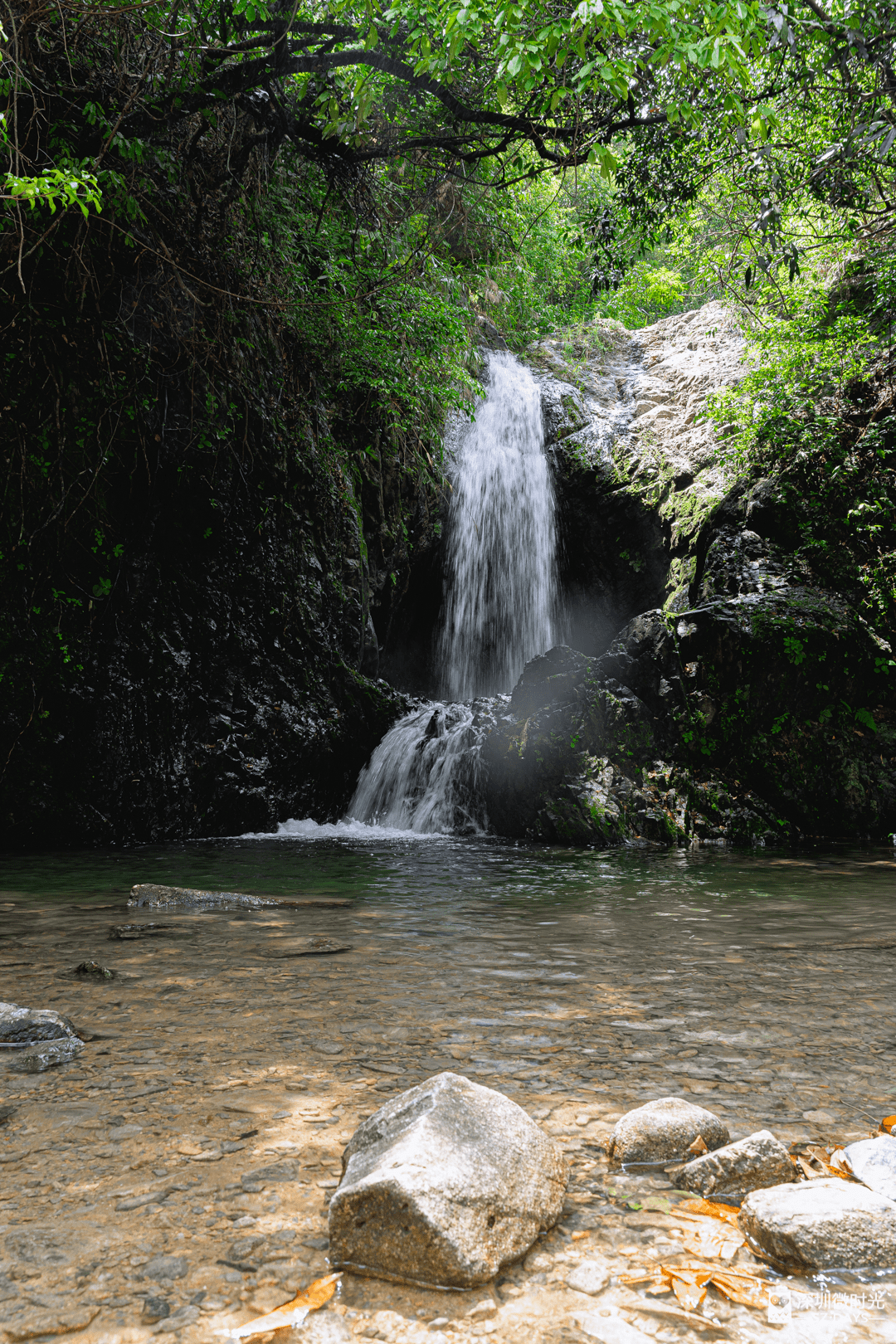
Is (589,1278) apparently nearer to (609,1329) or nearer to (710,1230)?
(609,1329)

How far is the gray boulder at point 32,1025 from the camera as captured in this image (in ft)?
8.76

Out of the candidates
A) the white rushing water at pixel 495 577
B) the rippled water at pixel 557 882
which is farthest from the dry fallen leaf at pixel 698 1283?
the white rushing water at pixel 495 577

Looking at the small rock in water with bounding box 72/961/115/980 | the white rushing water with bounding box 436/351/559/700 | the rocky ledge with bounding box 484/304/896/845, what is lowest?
the small rock in water with bounding box 72/961/115/980

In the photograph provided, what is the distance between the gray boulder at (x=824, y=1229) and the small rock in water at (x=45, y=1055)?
6.87ft

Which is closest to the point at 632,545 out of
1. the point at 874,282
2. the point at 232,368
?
the point at 874,282

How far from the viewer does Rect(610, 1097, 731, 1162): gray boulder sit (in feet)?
6.29

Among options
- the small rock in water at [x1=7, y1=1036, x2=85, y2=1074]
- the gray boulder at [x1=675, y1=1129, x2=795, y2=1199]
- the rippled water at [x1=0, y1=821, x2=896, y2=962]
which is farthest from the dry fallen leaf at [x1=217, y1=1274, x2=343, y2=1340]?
the rippled water at [x1=0, y1=821, x2=896, y2=962]

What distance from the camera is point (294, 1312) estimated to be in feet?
4.61

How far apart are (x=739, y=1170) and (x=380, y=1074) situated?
3.73ft

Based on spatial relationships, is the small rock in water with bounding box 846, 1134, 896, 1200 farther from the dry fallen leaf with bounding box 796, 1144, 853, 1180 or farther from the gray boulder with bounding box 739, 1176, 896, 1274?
the gray boulder with bounding box 739, 1176, 896, 1274

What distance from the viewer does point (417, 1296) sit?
4.69ft

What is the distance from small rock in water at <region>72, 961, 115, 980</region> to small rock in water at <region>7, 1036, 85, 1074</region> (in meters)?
0.85

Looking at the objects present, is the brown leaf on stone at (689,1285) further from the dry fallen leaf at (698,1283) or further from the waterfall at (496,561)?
the waterfall at (496,561)

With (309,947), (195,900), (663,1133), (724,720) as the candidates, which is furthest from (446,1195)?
(724,720)
